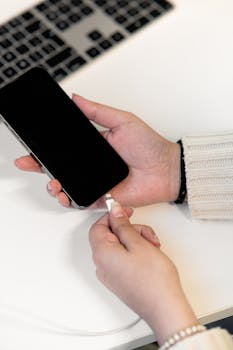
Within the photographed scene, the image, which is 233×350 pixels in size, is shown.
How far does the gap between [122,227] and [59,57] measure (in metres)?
0.27

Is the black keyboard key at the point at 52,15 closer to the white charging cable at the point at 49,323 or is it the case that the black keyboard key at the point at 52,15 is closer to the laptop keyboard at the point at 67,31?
the laptop keyboard at the point at 67,31

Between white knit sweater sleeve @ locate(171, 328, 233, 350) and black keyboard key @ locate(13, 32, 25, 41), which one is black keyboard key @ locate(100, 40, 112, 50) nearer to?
black keyboard key @ locate(13, 32, 25, 41)

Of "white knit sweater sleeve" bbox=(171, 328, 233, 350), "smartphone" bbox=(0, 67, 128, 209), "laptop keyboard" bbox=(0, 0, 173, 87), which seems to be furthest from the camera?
"laptop keyboard" bbox=(0, 0, 173, 87)

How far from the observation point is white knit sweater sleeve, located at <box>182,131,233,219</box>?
28.5 inches

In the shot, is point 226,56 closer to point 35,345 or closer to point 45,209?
point 45,209

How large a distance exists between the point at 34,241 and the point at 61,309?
0.09 m

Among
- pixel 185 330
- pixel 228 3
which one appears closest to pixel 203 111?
pixel 228 3

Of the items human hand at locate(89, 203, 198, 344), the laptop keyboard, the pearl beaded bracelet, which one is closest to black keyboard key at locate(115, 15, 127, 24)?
the laptop keyboard

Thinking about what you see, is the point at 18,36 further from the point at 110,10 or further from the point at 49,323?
the point at 49,323

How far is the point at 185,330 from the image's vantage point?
0.59 metres

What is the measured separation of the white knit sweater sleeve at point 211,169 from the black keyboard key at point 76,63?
0.19m

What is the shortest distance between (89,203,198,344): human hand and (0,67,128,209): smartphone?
0.07 metres

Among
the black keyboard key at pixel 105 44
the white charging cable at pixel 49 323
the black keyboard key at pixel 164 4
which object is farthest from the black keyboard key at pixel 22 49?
the white charging cable at pixel 49 323

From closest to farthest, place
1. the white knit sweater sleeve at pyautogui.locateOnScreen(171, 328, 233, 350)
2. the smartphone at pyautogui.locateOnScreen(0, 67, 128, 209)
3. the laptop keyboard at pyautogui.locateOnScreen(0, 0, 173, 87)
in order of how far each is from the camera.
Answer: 1. the white knit sweater sleeve at pyautogui.locateOnScreen(171, 328, 233, 350)
2. the smartphone at pyautogui.locateOnScreen(0, 67, 128, 209)
3. the laptop keyboard at pyautogui.locateOnScreen(0, 0, 173, 87)
